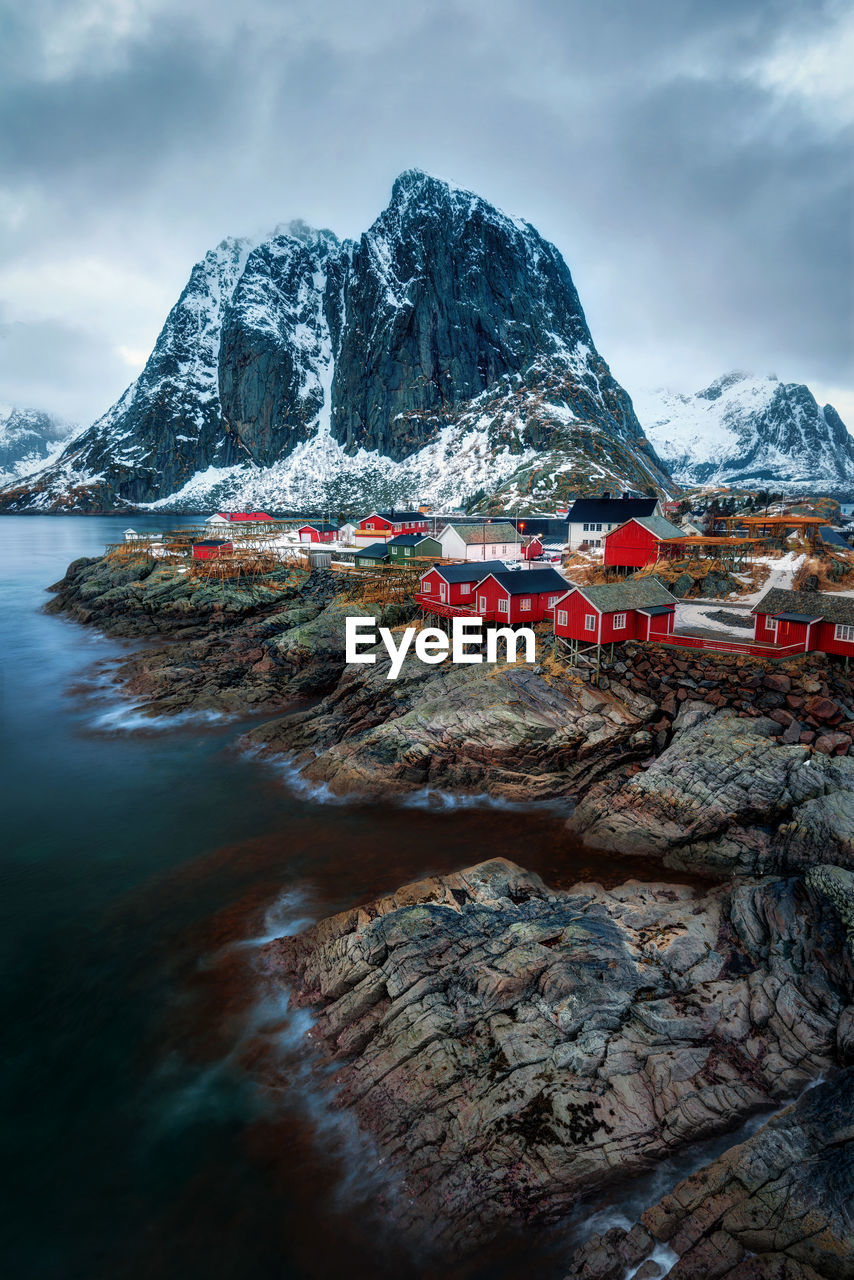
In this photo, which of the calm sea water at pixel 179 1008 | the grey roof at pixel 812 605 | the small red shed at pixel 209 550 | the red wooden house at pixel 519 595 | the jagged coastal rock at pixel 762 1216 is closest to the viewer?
the jagged coastal rock at pixel 762 1216

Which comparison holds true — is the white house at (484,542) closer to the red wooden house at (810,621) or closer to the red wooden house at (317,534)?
the red wooden house at (810,621)

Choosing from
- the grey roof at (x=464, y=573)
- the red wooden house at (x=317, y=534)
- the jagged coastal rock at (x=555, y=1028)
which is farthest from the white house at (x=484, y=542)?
the jagged coastal rock at (x=555, y=1028)

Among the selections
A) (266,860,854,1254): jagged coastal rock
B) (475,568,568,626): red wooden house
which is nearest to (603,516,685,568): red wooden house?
(475,568,568,626): red wooden house

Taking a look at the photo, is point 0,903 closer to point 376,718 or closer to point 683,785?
point 376,718

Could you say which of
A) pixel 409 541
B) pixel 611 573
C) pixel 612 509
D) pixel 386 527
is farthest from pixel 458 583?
pixel 386 527

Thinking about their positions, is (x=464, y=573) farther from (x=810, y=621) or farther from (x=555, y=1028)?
(x=555, y=1028)

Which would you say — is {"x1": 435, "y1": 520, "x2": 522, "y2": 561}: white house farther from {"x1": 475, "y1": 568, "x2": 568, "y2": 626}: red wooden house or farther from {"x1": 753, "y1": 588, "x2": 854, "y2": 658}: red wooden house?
{"x1": 753, "y1": 588, "x2": 854, "y2": 658}: red wooden house
